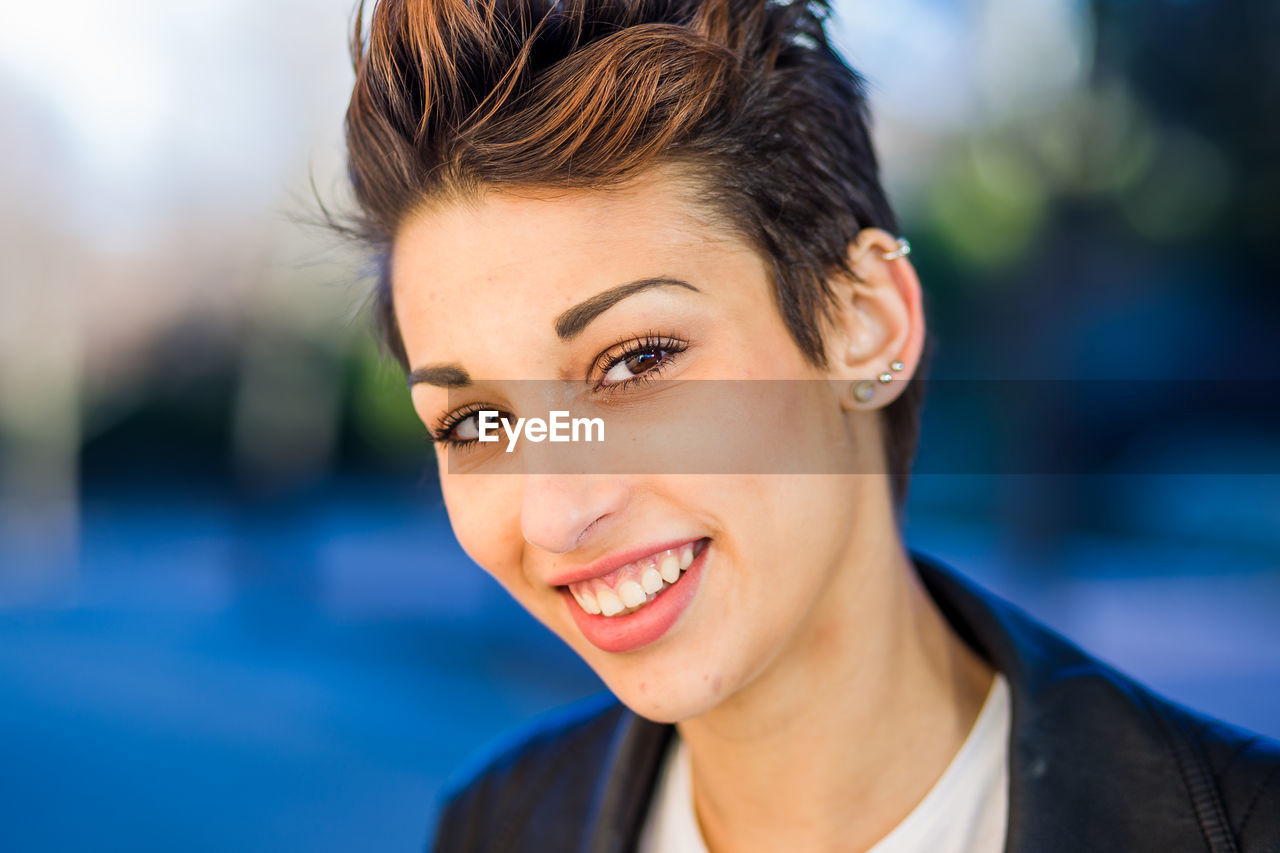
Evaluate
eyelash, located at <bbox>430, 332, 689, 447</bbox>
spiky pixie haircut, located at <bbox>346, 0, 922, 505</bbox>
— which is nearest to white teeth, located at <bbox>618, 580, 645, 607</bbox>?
eyelash, located at <bbox>430, 332, 689, 447</bbox>

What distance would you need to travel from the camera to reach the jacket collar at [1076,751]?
123 cm

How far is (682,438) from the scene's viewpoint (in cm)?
119

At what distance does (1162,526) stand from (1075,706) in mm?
8348

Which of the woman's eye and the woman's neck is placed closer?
the woman's eye

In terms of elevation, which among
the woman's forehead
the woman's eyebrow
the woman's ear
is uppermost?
the woman's forehead

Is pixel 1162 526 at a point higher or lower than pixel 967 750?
lower

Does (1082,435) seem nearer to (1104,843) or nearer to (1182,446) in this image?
(1182,446)

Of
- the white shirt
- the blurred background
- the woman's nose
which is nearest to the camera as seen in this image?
the woman's nose

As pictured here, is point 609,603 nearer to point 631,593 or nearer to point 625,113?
point 631,593

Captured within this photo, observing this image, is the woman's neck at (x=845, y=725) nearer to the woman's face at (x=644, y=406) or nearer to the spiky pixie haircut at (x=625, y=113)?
the woman's face at (x=644, y=406)

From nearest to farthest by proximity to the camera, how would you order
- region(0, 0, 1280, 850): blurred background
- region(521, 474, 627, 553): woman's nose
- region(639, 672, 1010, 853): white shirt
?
region(521, 474, 627, 553): woman's nose → region(639, 672, 1010, 853): white shirt → region(0, 0, 1280, 850): blurred background

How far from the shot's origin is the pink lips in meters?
1.20

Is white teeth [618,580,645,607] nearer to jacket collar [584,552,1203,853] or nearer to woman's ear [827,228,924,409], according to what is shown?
woman's ear [827,228,924,409]

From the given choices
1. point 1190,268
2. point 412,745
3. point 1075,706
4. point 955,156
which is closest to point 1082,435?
point 1190,268
